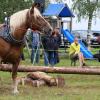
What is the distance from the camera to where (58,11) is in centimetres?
3275

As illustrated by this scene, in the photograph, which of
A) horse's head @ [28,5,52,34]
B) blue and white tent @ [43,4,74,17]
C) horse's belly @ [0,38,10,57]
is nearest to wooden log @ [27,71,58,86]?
Answer: horse's head @ [28,5,52,34]

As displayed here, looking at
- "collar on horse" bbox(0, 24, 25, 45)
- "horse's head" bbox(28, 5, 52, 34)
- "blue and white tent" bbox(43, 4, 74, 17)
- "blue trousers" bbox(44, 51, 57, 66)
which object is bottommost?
"blue trousers" bbox(44, 51, 57, 66)

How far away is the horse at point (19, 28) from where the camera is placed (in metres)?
11.1

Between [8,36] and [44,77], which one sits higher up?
[8,36]

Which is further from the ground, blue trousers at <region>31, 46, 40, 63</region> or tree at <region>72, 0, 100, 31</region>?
tree at <region>72, 0, 100, 31</region>

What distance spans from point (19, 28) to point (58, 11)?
71.0 ft

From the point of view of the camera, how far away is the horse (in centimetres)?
1113

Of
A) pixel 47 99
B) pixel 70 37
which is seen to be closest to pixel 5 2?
pixel 70 37

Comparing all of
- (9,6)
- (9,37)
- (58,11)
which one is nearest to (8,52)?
(9,37)

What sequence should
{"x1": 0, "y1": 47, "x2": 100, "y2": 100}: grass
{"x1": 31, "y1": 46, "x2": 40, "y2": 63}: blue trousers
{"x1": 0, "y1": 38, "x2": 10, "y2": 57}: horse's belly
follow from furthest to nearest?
{"x1": 31, "y1": 46, "x2": 40, "y2": 63}: blue trousers
{"x1": 0, "y1": 38, "x2": 10, "y2": 57}: horse's belly
{"x1": 0, "y1": 47, "x2": 100, "y2": 100}: grass

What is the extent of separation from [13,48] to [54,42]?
11.2 meters

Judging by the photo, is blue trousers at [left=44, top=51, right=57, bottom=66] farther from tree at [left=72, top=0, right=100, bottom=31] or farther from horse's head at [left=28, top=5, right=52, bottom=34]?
tree at [left=72, top=0, right=100, bottom=31]

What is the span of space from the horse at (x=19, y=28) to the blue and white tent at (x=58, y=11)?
69.9 feet

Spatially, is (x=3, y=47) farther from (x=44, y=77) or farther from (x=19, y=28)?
(x=44, y=77)
